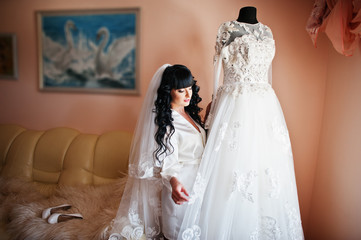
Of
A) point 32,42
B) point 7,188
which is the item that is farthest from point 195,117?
point 32,42

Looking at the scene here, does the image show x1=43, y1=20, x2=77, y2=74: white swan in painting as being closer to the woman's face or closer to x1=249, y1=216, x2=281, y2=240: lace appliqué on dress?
the woman's face

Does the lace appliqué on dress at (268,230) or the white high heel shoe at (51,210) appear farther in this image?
the white high heel shoe at (51,210)

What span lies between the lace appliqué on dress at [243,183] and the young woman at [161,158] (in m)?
0.25

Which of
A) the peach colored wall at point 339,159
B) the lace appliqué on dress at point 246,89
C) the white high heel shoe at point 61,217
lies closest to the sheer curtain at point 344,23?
the peach colored wall at point 339,159

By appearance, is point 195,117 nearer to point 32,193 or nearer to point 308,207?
point 308,207

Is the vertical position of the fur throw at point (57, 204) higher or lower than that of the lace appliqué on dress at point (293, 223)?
lower

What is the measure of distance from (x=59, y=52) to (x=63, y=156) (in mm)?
1129

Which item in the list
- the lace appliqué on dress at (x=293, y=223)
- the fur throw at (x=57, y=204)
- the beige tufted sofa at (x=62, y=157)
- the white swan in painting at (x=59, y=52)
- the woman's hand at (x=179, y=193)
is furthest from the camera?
the white swan in painting at (x=59, y=52)

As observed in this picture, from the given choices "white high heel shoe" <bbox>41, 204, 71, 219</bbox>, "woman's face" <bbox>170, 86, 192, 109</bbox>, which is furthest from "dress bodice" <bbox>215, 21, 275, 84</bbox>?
"white high heel shoe" <bbox>41, 204, 71, 219</bbox>

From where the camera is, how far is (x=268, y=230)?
3.67 ft

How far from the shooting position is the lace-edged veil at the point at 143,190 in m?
Result: 1.23

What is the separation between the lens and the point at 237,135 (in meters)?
1.15

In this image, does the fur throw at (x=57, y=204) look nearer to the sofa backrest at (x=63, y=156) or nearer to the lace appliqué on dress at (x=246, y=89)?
the sofa backrest at (x=63, y=156)

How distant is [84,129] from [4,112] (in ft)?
3.45
